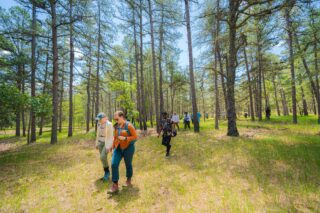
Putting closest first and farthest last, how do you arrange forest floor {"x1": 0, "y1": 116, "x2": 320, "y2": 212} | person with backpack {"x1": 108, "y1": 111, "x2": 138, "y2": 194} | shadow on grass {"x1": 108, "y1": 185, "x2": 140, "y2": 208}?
forest floor {"x1": 0, "y1": 116, "x2": 320, "y2": 212}, shadow on grass {"x1": 108, "y1": 185, "x2": 140, "y2": 208}, person with backpack {"x1": 108, "y1": 111, "x2": 138, "y2": 194}

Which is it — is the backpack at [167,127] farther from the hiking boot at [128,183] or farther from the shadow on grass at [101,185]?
the shadow on grass at [101,185]

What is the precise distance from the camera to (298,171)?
368 cm

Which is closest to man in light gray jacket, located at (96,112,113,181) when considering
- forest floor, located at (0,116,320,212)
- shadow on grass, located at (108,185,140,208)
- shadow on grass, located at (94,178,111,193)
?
shadow on grass, located at (94,178,111,193)

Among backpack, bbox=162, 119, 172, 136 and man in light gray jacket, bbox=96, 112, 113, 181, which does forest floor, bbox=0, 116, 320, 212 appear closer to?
man in light gray jacket, bbox=96, 112, 113, 181

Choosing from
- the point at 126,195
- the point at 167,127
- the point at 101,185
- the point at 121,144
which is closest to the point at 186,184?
the point at 126,195

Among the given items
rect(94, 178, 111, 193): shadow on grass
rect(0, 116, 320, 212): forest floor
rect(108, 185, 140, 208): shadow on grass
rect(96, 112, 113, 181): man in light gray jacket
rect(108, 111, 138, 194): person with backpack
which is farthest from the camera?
rect(96, 112, 113, 181): man in light gray jacket

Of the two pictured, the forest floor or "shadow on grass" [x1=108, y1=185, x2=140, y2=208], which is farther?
"shadow on grass" [x1=108, y1=185, x2=140, y2=208]

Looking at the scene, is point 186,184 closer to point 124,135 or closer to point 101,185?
point 124,135

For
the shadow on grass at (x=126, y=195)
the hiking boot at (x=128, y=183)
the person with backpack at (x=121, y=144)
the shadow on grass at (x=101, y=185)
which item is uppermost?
the person with backpack at (x=121, y=144)

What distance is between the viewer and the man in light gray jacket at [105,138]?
12.4 ft

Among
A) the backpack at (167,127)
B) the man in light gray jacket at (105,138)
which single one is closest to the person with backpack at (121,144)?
the man in light gray jacket at (105,138)

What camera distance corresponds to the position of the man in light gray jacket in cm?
379

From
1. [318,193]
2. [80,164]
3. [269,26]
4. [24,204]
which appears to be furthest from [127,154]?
[269,26]

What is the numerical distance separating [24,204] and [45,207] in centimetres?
55
